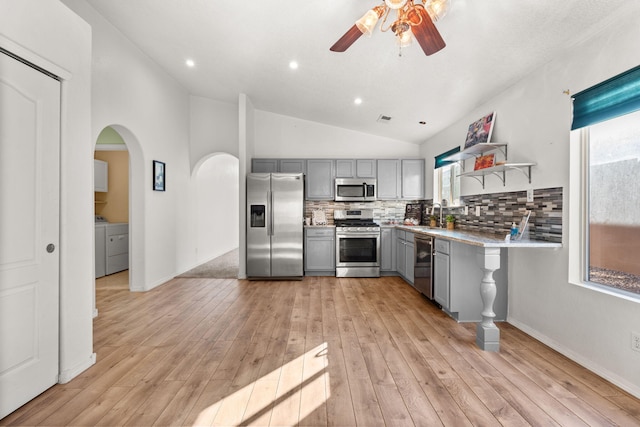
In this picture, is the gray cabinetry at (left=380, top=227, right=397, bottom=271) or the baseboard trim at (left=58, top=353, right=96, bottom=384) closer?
the baseboard trim at (left=58, top=353, right=96, bottom=384)

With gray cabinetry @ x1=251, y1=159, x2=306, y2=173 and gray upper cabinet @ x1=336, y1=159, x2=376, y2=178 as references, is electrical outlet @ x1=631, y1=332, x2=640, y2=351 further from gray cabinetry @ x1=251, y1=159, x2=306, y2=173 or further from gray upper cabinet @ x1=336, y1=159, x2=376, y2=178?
gray cabinetry @ x1=251, y1=159, x2=306, y2=173

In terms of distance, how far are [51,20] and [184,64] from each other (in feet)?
8.65

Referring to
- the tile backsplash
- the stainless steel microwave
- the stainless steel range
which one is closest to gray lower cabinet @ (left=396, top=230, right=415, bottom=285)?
the stainless steel range

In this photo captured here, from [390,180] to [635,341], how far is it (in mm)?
4039

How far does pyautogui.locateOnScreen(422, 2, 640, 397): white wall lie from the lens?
200 cm

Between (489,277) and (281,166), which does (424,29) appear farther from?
(281,166)

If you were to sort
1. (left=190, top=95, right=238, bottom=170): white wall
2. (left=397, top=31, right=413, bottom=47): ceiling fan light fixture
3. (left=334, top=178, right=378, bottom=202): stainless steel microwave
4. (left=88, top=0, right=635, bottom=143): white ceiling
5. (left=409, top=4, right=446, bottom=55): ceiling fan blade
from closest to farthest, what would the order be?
(left=409, top=4, right=446, bottom=55): ceiling fan blade → (left=397, top=31, right=413, bottom=47): ceiling fan light fixture → (left=88, top=0, right=635, bottom=143): white ceiling → (left=334, top=178, right=378, bottom=202): stainless steel microwave → (left=190, top=95, right=238, bottom=170): white wall

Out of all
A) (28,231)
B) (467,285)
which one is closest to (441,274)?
(467,285)

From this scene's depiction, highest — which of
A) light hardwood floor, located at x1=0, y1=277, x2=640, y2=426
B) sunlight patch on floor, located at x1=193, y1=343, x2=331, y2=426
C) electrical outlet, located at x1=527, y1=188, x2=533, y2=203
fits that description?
electrical outlet, located at x1=527, y1=188, x2=533, y2=203

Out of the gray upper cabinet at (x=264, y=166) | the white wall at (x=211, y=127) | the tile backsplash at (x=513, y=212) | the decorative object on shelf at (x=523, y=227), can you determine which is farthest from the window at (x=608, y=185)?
the white wall at (x=211, y=127)

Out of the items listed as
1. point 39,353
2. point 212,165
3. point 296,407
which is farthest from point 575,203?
point 212,165

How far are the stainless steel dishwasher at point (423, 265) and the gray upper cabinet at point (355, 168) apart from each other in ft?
5.82

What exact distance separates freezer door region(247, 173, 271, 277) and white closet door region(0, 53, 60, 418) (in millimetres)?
3042

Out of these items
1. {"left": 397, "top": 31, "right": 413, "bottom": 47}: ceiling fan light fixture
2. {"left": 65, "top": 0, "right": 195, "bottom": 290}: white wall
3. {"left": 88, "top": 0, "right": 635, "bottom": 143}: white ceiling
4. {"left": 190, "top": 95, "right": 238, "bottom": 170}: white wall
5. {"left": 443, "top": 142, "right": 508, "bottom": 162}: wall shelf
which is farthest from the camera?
{"left": 190, "top": 95, "right": 238, "bottom": 170}: white wall
